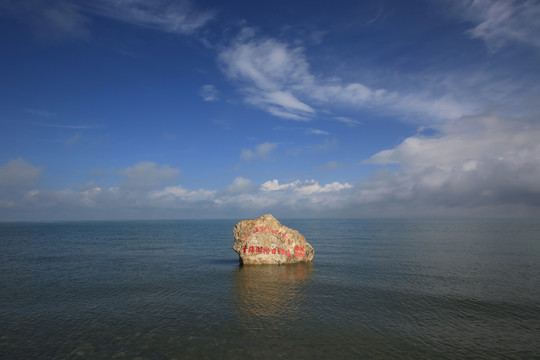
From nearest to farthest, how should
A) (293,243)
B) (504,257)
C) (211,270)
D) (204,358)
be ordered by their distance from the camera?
1. (204,358)
2. (211,270)
3. (293,243)
4. (504,257)

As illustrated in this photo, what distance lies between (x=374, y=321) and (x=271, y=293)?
966 cm

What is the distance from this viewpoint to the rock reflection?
20.8 m

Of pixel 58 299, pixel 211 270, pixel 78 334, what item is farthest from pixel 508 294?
pixel 58 299

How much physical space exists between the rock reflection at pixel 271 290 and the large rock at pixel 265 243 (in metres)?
1.14

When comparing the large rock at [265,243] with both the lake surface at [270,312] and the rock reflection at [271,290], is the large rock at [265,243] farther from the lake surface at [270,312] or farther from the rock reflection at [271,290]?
the lake surface at [270,312]

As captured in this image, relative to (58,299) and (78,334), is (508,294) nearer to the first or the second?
(78,334)

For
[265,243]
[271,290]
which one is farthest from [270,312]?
[265,243]

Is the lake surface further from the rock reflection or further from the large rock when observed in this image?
the large rock

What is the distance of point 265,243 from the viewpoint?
126 feet

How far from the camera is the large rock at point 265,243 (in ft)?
125

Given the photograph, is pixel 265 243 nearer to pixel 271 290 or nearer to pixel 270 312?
pixel 271 290

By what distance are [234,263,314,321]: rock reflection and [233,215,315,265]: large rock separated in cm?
114

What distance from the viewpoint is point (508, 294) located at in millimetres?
25656

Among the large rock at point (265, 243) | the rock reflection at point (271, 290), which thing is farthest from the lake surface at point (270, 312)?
the large rock at point (265, 243)
